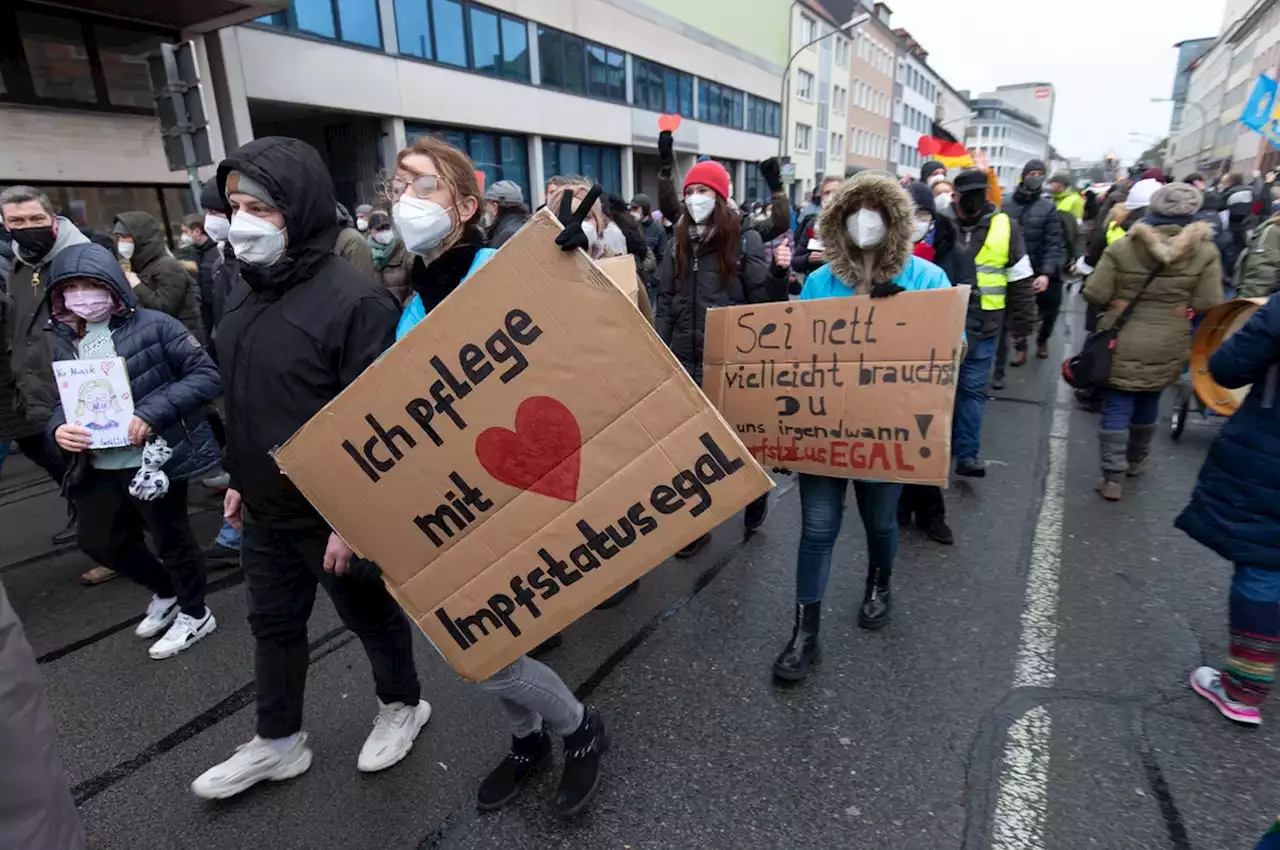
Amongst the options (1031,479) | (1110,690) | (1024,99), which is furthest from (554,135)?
(1024,99)

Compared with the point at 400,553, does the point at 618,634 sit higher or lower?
lower

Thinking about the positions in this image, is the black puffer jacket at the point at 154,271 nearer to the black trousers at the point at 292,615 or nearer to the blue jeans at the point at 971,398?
the black trousers at the point at 292,615

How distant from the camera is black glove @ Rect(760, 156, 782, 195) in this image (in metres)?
5.28

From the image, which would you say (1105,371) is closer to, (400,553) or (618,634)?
(618,634)

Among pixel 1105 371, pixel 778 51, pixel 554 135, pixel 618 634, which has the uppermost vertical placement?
pixel 778 51

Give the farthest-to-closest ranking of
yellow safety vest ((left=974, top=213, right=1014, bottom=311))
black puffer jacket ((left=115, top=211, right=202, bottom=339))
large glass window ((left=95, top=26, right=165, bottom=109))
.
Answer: large glass window ((left=95, top=26, right=165, bottom=109)) → black puffer jacket ((left=115, top=211, right=202, bottom=339)) → yellow safety vest ((left=974, top=213, right=1014, bottom=311))

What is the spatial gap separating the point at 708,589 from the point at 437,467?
2213mm

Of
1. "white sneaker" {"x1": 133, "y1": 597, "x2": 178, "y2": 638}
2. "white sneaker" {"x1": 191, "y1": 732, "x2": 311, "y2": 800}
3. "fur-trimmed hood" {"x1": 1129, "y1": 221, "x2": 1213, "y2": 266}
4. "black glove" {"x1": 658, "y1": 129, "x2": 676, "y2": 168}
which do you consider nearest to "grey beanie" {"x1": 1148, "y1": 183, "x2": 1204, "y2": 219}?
"fur-trimmed hood" {"x1": 1129, "y1": 221, "x2": 1213, "y2": 266}

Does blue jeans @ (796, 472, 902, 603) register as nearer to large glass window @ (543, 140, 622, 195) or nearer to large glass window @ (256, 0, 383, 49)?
large glass window @ (256, 0, 383, 49)

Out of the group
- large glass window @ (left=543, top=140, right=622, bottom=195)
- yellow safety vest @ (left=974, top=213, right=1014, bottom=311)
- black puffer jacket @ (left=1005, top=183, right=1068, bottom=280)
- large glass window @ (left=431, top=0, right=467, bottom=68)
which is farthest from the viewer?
large glass window @ (left=543, top=140, right=622, bottom=195)

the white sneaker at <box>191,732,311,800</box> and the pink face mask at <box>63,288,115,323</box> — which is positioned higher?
the pink face mask at <box>63,288,115,323</box>

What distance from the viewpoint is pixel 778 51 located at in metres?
37.5

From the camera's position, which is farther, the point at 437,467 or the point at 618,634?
the point at 618,634

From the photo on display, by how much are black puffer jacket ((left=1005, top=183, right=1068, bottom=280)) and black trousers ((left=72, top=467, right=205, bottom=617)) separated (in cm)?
740
